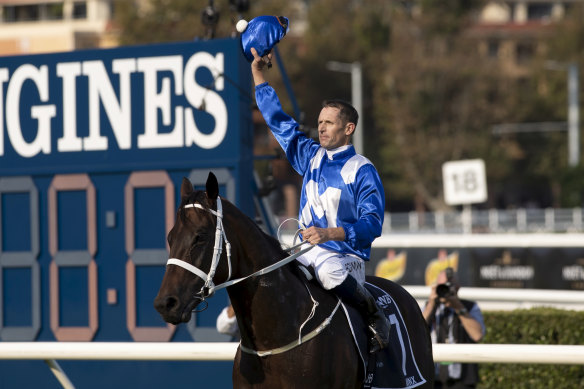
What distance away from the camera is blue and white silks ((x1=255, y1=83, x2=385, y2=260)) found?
4434mm

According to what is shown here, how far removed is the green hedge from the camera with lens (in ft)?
4.44

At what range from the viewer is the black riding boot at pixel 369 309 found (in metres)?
4.52

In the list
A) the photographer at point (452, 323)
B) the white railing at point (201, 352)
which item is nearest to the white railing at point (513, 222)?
the photographer at point (452, 323)

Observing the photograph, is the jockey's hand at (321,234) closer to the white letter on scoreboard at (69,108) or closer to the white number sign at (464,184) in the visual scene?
the white letter on scoreboard at (69,108)

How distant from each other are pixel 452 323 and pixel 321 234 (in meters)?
2.89

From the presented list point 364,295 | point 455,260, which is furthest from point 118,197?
point 455,260

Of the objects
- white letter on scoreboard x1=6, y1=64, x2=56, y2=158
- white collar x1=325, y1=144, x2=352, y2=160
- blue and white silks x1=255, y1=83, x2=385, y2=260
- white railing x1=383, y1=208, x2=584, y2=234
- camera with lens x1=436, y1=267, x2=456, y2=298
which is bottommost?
white railing x1=383, y1=208, x2=584, y2=234

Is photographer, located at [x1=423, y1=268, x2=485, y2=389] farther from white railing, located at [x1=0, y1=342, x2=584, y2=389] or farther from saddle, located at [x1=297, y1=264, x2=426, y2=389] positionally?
saddle, located at [x1=297, y1=264, x2=426, y2=389]

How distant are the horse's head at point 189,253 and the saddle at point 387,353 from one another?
64 cm

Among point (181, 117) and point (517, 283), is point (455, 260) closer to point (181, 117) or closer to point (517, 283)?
point (517, 283)

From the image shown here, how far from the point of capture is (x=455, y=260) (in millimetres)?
12836

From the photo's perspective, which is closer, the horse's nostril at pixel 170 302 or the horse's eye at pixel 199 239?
the horse's nostril at pixel 170 302

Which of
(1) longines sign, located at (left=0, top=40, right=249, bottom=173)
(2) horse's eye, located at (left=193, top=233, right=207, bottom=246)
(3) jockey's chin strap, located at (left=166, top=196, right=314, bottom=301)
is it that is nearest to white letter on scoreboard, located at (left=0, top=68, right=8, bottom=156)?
(1) longines sign, located at (left=0, top=40, right=249, bottom=173)

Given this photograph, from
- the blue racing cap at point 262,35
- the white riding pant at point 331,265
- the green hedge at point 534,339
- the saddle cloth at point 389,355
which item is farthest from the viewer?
the green hedge at point 534,339
